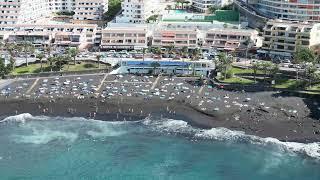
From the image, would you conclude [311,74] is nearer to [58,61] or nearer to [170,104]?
[170,104]

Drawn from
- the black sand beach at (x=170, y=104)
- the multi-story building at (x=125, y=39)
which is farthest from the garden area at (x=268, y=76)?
Answer: the multi-story building at (x=125, y=39)

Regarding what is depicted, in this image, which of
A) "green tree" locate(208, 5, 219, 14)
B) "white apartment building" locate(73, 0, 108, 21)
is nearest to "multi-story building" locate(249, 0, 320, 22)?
"green tree" locate(208, 5, 219, 14)

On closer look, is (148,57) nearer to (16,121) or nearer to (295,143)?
(16,121)

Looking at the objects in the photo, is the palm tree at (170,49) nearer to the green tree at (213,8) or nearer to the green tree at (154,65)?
the green tree at (154,65)

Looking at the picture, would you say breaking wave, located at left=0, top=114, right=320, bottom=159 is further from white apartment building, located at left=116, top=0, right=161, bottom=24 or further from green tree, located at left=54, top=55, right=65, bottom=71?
white apartment building, located at left=116, top=0, right=161, bottom=24

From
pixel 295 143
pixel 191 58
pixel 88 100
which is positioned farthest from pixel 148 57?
pixel 295 143
